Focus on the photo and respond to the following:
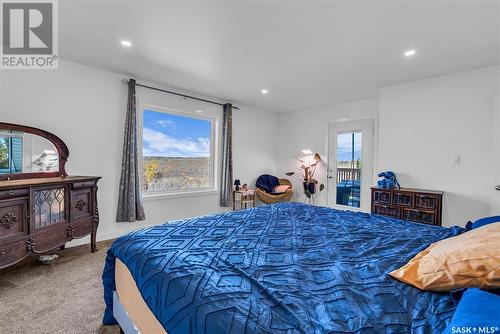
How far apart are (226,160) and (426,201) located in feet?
10.9

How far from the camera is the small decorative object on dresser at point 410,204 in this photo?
3281mm

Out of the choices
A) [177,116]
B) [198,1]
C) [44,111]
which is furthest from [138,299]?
[177,116]

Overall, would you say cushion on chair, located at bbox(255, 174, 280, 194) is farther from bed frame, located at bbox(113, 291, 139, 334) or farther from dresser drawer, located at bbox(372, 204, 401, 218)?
bed frame, located at bbox(113, 291, 139, 334)

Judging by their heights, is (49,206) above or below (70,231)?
above

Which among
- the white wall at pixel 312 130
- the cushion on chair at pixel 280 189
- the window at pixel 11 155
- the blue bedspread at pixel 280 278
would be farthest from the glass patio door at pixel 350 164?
the window at pixel 11 155

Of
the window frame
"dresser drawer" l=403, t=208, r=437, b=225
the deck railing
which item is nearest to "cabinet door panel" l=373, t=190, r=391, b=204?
"dresser drawer" l=403, t=208, r=437, b=225

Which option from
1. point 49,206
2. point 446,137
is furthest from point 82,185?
point 446,137

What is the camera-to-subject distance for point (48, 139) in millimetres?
3031

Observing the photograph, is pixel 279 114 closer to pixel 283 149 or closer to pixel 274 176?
pixel 283 149

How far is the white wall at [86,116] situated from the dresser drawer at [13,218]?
Answer: 1005mm

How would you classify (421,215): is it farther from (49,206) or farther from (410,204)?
(49,206)

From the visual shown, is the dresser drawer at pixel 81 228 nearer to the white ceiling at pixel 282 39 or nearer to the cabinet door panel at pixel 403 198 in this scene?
the white ceiling at pixel 282 39

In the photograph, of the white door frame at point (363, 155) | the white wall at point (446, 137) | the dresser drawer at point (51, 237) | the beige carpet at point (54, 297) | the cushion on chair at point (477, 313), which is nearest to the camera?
the cushion on chair at point (477, 313)

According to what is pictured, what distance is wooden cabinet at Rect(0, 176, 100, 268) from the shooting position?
221cm
